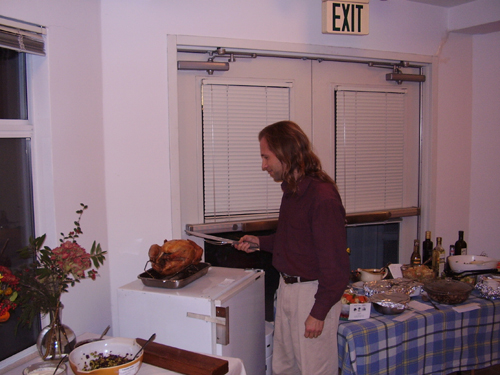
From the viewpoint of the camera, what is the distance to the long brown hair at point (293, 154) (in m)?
1.95

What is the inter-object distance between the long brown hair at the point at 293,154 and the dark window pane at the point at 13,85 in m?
1.07

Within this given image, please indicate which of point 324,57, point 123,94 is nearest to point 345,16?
point 324,57

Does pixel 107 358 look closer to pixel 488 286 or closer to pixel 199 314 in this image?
pixel 199 314

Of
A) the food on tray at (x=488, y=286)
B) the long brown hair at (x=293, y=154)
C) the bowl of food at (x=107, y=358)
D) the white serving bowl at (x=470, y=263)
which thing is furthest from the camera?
the white serving bowl at (x=470, y=263)

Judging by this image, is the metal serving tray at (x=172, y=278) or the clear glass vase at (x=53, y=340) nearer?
the clear glass vase at (x=53, y=340)

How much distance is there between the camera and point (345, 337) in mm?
2016

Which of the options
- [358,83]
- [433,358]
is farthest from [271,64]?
[433,358]

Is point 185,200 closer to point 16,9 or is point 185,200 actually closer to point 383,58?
point 16,9

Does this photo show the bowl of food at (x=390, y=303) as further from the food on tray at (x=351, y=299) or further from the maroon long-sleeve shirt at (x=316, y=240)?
the maroon long-sleeve shirt at (x=316, y=240)

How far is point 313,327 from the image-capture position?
186cm

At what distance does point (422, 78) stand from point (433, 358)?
6.28 ft

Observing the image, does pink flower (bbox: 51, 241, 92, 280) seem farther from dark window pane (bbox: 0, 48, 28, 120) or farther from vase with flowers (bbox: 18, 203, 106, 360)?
dark window pane (bbox: 0, 48, 28, 120)

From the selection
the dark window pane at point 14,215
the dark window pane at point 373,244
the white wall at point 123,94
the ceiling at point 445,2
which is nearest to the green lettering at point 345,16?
the white wall at point 123,94

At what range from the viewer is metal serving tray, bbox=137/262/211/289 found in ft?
6.04
